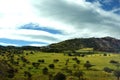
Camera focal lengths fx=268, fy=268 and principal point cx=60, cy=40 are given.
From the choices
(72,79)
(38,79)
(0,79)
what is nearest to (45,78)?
(38,79)

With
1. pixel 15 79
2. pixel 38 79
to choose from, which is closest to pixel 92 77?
pixel 38 79

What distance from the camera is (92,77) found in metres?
197

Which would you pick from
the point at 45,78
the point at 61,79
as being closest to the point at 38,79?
the point at 45,78

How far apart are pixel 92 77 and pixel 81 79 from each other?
918 cm

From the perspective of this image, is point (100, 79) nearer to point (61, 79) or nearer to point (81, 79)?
point (81, 79)

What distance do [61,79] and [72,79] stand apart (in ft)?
31.4

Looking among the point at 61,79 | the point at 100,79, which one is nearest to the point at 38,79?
the point at 61,79

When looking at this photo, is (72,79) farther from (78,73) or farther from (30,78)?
(30,78)

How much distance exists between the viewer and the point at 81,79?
193375 mm

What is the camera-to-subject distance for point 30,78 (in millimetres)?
199875

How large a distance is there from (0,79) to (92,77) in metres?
68.3

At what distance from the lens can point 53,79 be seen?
191000 millimetres

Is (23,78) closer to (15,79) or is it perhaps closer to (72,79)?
(15,79)

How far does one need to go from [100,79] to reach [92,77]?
5.97 metres
